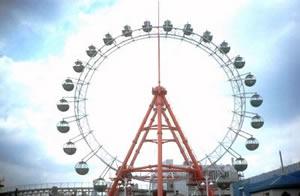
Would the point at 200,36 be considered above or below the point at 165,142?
above

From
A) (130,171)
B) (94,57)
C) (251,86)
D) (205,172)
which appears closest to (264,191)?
(205,172)

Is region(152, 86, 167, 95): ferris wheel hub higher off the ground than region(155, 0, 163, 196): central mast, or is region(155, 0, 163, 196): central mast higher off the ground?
region(152, 86, 167, 95): ferris wheel hub

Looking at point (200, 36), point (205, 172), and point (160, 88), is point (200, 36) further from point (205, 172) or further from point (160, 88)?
point (205, 172)

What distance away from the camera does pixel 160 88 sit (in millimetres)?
42875

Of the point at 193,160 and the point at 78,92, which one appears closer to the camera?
the point at 193,160

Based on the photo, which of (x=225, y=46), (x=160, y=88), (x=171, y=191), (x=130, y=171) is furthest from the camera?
(x=171, y=191)

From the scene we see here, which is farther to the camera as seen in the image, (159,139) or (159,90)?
(159,90)

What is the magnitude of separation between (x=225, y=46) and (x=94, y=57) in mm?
13189

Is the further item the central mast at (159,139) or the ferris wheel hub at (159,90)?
the ferris wheel hub at (159,90)

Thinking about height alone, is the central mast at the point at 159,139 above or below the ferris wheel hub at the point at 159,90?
below

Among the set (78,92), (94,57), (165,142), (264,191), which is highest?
(94,57)

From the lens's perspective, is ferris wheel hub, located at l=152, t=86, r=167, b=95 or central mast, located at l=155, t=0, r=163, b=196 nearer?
central mast, located at l=155, t=0, r=163, b=196

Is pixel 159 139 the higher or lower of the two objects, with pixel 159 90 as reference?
lower

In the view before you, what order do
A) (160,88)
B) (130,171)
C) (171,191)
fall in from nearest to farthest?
(130,171)
(160,88)
(171,191)
